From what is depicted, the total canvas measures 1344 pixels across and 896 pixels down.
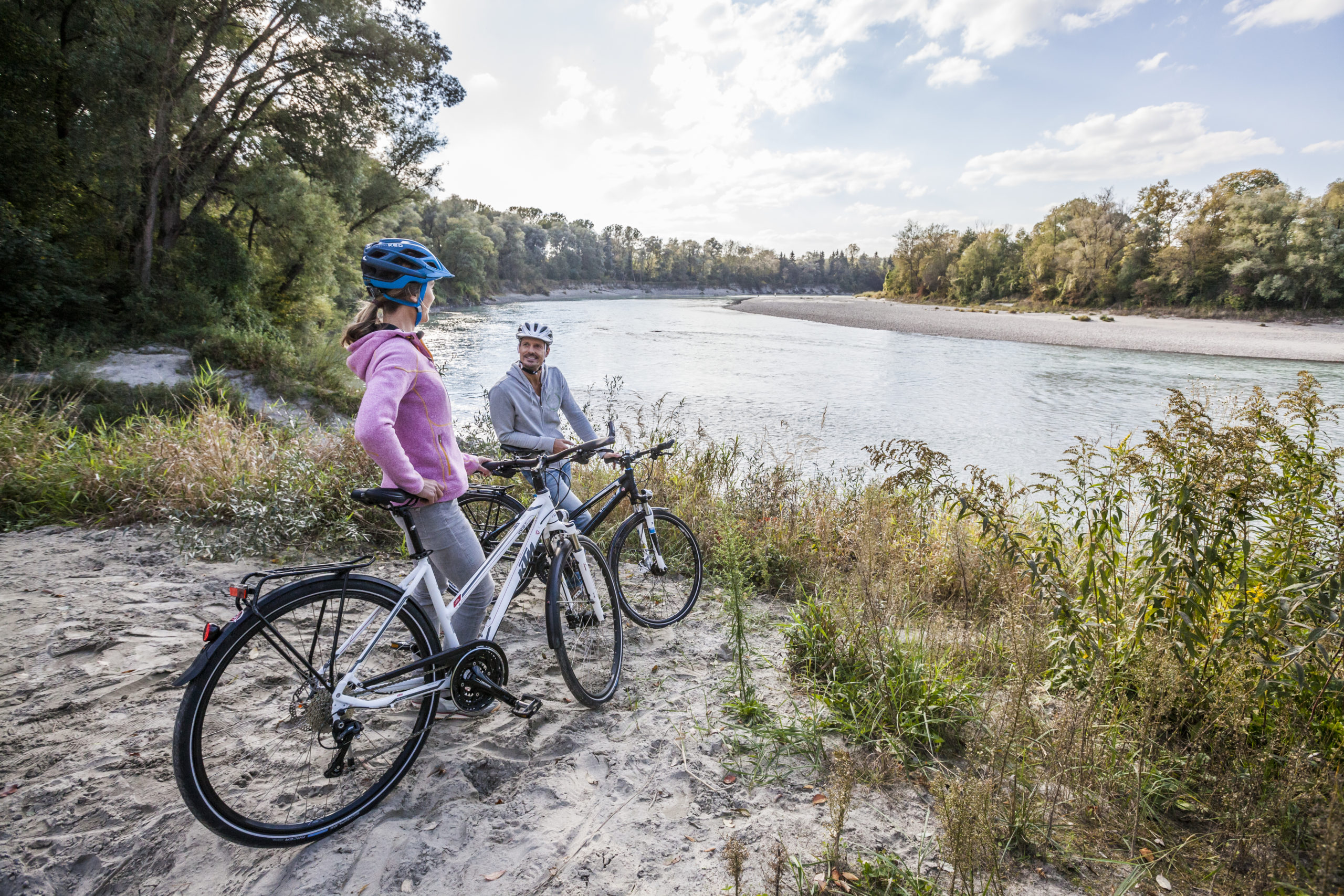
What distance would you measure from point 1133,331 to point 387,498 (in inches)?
1754

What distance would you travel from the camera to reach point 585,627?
331 cm

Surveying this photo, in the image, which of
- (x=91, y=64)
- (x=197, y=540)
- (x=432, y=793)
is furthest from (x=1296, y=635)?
(x=91, y=64)

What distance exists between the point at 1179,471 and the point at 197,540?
6.42 metres

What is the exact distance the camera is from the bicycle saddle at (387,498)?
2164 millimetres

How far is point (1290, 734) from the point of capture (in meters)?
2.37

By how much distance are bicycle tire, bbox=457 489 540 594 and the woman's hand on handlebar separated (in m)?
1.49

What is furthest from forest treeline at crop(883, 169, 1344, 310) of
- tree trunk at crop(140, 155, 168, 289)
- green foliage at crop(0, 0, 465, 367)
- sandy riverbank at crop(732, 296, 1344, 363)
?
tree trunk at crop(140, 155, 168, 289)

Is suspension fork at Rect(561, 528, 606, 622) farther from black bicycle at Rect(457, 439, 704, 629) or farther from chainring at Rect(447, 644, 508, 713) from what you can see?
chainring at Rect(447, 644, 508, 713)

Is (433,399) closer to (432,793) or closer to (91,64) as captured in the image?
(432,793)

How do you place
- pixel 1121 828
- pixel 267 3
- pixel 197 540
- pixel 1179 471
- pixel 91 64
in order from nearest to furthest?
pixel 1121 828 < pixel 1179 471 < pixel 197 540 < pixel 91 64 < pixel 267 3

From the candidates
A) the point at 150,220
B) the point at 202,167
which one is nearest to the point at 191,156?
the point at 202,167

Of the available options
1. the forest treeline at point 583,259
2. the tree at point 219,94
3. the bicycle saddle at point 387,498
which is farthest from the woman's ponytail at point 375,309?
the forest treeline at point 583,259

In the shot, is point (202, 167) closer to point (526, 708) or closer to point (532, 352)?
point (532, 352)

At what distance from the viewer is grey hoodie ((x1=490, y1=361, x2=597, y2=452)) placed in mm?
4145
